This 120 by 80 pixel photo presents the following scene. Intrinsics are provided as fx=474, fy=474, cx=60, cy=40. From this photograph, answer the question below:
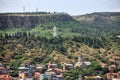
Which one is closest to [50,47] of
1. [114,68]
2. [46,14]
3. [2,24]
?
[114,68]

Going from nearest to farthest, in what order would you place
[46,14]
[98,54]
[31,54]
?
[31,54] < [98,54] < [46,14]

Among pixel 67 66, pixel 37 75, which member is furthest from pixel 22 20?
pixel 37 75

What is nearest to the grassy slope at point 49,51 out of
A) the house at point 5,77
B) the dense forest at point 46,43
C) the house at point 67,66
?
the dense forest at point 46,43

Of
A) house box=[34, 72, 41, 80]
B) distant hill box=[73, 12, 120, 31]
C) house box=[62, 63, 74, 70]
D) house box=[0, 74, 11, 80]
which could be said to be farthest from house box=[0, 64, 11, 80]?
distant hill box=[73, 12, 120, 31]

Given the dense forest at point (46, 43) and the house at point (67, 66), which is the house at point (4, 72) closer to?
the dense forest at point (46, 43)

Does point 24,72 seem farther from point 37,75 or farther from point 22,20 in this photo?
point 22,20

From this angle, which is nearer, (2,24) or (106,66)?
(106,66)

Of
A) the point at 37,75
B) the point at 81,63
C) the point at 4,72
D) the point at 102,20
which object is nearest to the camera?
the point at 37,75

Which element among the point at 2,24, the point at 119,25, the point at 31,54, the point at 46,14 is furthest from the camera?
the point at 119,25

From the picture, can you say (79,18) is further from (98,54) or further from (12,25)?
(98,54)
